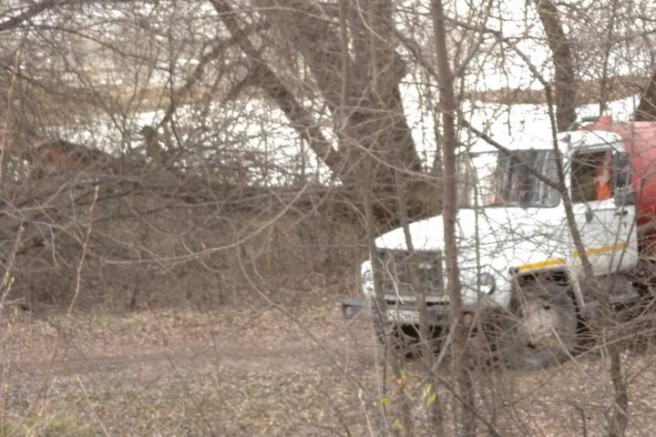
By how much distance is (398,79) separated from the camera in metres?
8.16

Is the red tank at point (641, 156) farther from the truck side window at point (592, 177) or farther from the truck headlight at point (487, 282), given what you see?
the truck headlight at point (487, 282)

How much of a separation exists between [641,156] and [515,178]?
967 mm

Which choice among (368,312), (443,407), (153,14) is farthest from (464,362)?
(153,14)

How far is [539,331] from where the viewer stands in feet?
23.6

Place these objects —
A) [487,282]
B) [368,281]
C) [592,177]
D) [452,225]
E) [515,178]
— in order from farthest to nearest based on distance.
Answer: [515,178] < [592,177] < [368,281] < [487,282] < [452,225]

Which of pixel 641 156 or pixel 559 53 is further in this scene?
pixel 641 156

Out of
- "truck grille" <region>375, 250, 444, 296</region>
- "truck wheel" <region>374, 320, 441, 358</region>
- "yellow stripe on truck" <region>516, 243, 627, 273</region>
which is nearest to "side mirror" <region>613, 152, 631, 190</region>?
"yellow stripe on truck" <region>516, 243, 627, 273</region>

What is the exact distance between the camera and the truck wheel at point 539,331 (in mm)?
7027

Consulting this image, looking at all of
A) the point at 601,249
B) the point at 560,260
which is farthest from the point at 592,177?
the point at 560,260

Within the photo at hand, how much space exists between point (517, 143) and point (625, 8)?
3.89ft

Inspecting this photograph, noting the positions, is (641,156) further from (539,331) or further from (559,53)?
(539,331)

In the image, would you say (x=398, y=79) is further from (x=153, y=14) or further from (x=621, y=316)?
(x=153, y=14)

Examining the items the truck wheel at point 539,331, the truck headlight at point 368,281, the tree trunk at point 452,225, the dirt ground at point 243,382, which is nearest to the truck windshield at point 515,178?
the truck wheel at point 539,331

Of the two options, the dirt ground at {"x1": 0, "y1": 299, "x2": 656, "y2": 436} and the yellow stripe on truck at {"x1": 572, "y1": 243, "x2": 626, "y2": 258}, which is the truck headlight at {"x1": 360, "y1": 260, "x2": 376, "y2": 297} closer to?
the dirt ground at {"x1": 0, "y1": 299, "x2": 656, "y2": 436}
